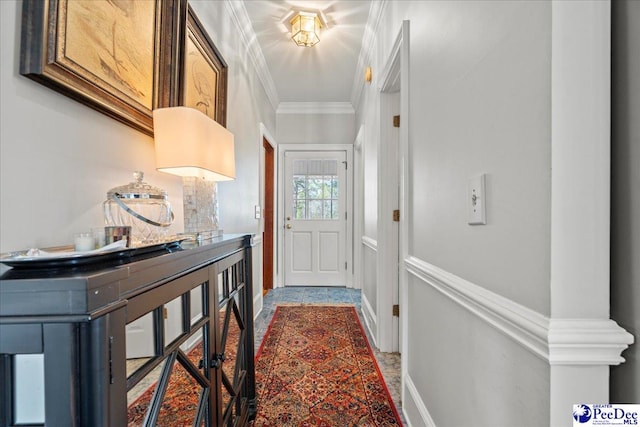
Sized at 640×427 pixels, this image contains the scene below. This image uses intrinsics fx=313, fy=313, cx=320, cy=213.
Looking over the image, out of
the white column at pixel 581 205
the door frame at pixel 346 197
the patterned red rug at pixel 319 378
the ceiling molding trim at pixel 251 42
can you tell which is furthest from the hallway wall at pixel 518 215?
the door frame at pixel 346 197

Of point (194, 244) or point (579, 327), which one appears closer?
point (579, 327)

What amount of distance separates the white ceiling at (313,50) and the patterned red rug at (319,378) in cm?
255

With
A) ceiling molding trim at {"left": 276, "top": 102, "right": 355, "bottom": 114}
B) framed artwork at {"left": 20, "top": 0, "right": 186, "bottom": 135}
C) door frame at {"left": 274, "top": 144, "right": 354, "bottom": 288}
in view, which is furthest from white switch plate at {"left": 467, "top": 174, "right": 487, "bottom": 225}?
ceiling molding trim at {"left": 276, "top": 102, "right": 355, "bottom": 114}

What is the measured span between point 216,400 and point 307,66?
3102mm

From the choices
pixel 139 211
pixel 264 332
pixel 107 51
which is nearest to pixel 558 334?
pixel 139 211

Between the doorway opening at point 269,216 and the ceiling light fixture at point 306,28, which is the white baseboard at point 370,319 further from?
the ceiling light fixture at point 306,28

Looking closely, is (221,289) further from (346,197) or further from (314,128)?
(314,128)

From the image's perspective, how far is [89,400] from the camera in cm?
45

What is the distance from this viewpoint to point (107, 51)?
101 centimetres

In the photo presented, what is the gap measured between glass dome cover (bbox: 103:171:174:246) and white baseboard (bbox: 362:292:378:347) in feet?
6.24

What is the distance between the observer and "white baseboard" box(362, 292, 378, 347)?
2.48 metres

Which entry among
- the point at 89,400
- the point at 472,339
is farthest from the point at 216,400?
the point at 472,339

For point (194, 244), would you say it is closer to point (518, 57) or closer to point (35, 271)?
point (35, 271)

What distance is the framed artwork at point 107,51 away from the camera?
78cm
